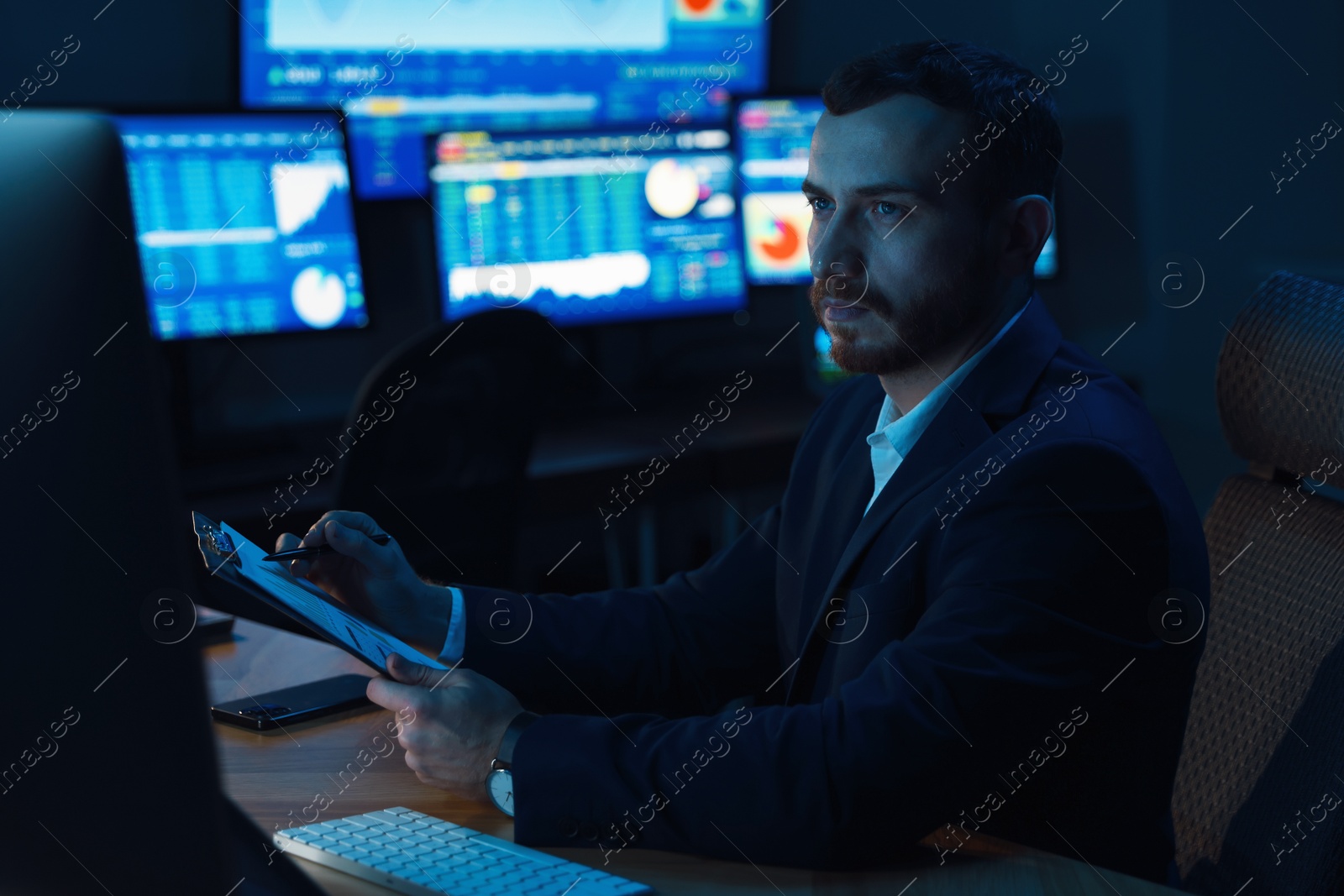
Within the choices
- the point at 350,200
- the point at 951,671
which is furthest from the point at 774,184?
the point at 951,671

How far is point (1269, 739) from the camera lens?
1050mm

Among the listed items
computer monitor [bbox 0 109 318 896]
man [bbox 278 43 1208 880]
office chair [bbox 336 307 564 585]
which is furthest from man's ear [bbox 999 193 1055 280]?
office chair [bbox 336 307 564 585]

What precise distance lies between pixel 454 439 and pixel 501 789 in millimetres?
1365

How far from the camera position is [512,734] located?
37.1 inches

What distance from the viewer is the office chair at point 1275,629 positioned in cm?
100

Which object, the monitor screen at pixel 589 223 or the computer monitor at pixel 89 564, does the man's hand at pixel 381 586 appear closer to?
the computer monitor at pixel 89 564

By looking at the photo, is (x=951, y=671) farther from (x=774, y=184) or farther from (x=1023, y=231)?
(x=774, y=184)

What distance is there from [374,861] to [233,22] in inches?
97.8

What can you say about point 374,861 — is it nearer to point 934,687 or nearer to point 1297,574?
point 934,687

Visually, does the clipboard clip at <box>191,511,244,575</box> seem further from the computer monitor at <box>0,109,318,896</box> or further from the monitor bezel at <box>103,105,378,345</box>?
the monitor bezel at <box>103,105,378,345</box>

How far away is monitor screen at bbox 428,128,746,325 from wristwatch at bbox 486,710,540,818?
6.59 ft

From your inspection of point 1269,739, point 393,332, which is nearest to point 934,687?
point 1269,739

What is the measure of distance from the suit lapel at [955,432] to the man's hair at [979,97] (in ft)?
0.50

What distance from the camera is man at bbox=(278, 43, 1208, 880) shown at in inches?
34.9
